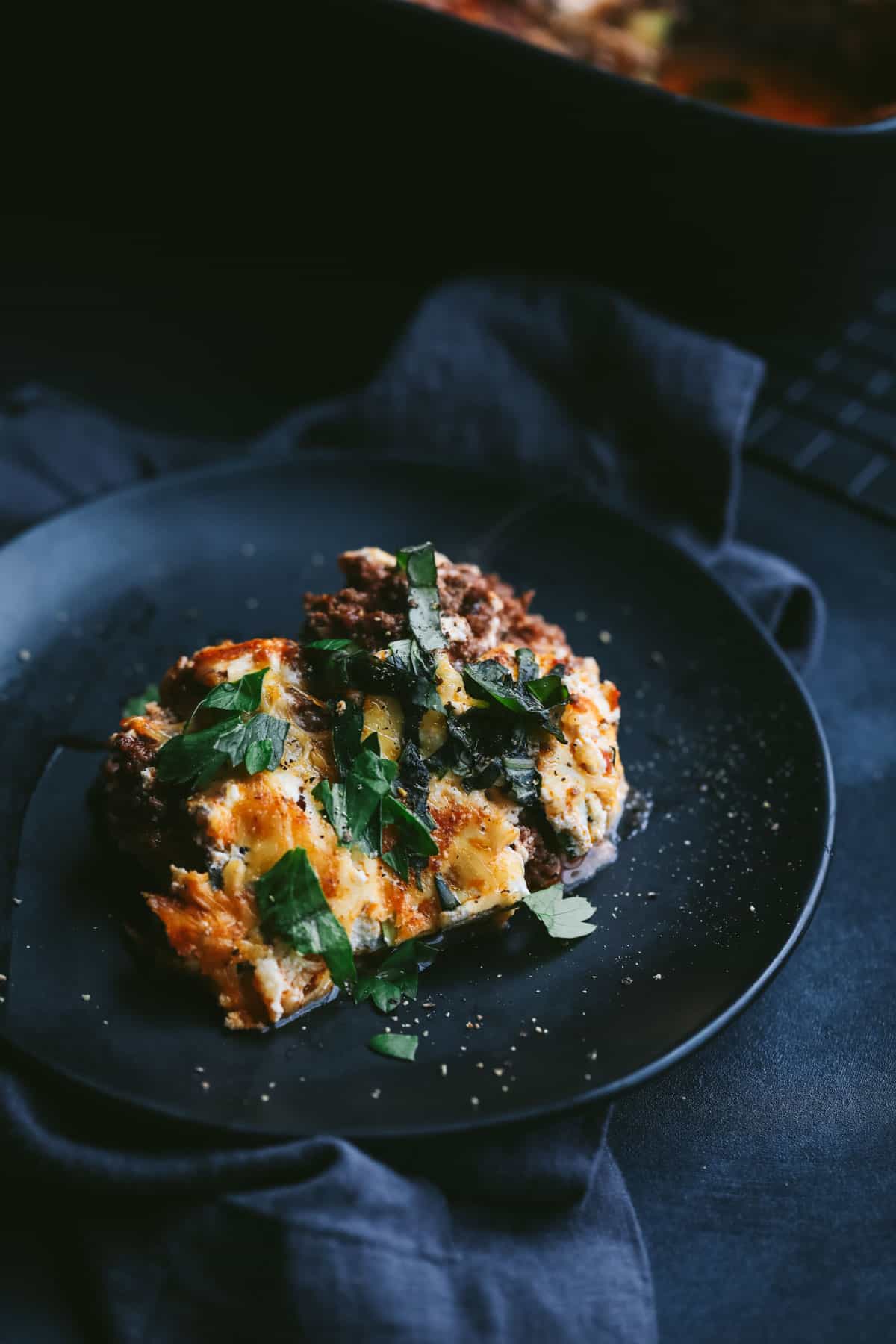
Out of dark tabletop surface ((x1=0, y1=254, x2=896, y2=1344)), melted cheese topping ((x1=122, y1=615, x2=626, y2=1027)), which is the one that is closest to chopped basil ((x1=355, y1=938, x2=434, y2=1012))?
melted cheese topping ((x1=122, y1=615, x2=626, y2=1027))

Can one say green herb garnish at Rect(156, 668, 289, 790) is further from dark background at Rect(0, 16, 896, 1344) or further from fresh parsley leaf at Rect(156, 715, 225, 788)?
dark background at Rect(0, 16, 896, 1344)

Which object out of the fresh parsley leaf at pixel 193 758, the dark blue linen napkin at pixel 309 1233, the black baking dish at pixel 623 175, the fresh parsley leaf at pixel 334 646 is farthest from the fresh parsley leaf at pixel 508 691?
the black baking dish at pixel 623 175

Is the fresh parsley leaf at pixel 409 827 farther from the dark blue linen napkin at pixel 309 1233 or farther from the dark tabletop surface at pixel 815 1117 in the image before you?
the dark tabletop surface at pixel 815 1117

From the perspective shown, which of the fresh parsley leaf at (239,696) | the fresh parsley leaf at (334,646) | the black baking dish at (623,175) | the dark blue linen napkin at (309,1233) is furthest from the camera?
the black baking dish at (623,175)

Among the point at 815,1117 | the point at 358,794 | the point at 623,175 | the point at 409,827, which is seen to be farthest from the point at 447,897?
the point at 623,175

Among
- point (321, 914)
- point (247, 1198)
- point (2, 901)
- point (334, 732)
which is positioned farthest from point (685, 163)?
point (247, 1198)

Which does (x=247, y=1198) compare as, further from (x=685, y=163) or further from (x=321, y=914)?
(x=685, y=163)
